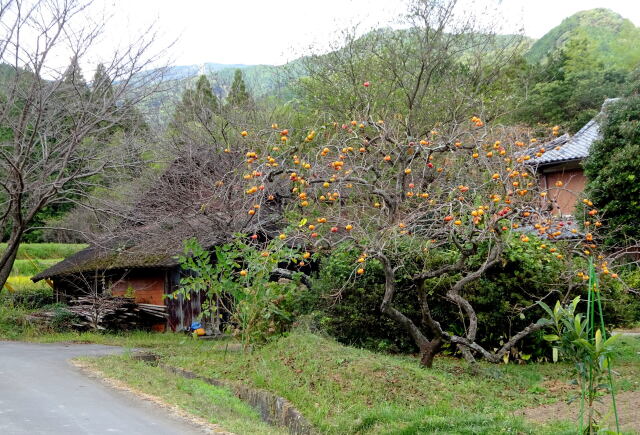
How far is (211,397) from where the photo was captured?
29.3 feet

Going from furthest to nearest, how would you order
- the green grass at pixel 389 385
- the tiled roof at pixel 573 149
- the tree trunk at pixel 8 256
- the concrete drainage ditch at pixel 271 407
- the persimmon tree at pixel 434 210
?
the tiled roof at pixel 573 149
the tree trunk at pixel 8 256
the persimmon tree at pixel 434 210
the concrete drainage ditch at pixel 271 407
the green grass at pixel 389 385

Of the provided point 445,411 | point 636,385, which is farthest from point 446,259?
point 445,411

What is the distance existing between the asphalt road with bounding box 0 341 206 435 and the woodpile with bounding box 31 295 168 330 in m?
7.60

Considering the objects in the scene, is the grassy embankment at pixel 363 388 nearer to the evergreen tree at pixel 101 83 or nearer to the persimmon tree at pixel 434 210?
the persimmon tree at pixel 434 210

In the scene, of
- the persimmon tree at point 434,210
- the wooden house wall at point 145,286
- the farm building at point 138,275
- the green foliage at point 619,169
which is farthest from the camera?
the green foliage at point 619,169

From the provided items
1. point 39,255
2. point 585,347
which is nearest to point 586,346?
point 585,347

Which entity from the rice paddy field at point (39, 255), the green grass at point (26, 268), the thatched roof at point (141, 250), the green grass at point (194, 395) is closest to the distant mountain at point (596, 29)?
the rice paddy field at point (39, 255)

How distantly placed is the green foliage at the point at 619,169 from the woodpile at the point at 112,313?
14905 mm

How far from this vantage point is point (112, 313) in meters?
19.5

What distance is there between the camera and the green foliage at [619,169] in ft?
69.3

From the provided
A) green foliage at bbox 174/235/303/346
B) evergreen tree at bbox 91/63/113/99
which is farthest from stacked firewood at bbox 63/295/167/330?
green foliage at bbox 174/235/303/346

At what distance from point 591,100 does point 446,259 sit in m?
30.8

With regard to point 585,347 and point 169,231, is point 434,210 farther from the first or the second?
point 169,231

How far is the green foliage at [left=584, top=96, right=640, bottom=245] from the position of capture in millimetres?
21109
